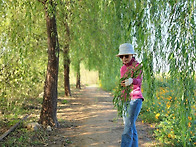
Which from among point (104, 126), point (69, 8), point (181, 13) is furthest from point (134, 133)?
point (69, 8)

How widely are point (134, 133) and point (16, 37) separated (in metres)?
3.18

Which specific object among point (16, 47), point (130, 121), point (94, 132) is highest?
point (16, 47)

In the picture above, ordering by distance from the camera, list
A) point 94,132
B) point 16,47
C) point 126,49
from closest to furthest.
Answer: point 126,49, point 16,47, point 94,132

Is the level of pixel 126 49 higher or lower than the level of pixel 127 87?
higher

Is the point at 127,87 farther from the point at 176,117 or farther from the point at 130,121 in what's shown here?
the point at 176,117

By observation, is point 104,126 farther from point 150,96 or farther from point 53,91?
point 150,96

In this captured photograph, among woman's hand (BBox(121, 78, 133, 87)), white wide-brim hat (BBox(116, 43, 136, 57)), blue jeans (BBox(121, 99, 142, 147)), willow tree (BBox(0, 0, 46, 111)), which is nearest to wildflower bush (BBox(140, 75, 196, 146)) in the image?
blue jeans (BBox(121, 99, 142, 147))

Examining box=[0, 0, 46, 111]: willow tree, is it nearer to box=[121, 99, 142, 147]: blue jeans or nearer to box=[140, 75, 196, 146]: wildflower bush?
Result: box=[121, 99, 142, 147]: blue jeans

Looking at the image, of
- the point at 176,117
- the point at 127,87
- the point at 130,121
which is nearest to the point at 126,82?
the point at 127,87

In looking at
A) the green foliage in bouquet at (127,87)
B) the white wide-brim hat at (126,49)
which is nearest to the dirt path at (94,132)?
the white wide-brim hat at (126,49)

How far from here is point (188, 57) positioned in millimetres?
2041

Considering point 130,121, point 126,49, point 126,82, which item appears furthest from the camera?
point 130,121

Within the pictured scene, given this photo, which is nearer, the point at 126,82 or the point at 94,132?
the point at 126,82

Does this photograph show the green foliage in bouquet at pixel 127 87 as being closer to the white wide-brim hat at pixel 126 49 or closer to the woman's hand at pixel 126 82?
the woman's hand at pixel 126 82
